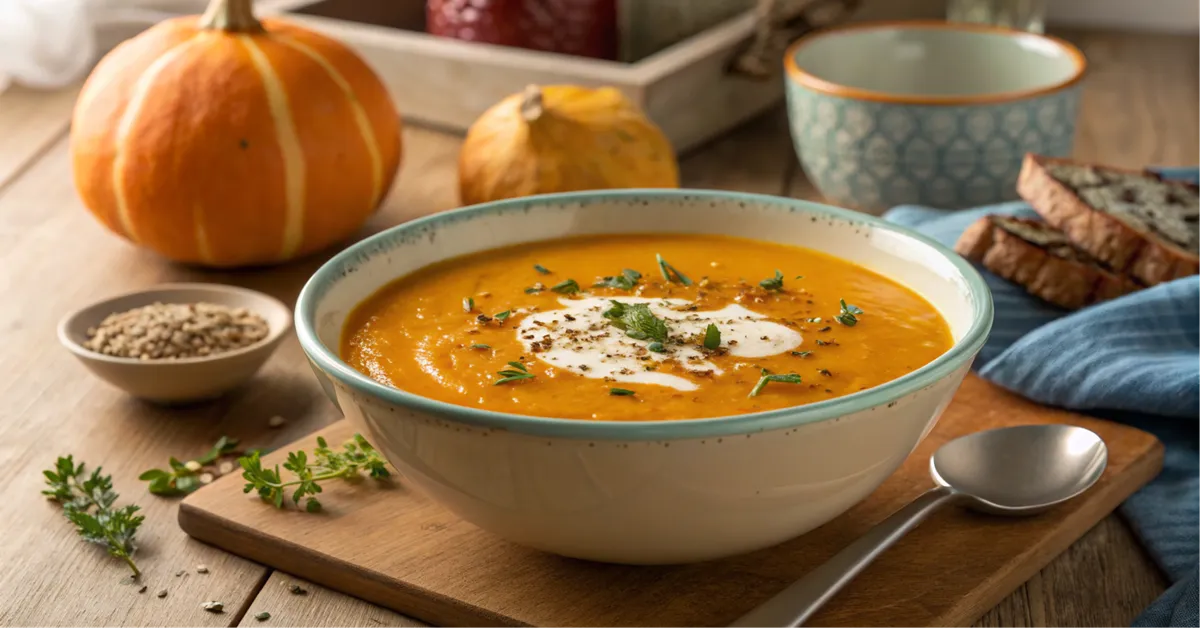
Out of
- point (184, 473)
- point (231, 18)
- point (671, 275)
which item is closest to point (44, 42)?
point (231, 18)

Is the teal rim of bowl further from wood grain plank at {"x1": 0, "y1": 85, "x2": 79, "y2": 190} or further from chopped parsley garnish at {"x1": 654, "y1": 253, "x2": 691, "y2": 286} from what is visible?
wood grain plank at {"x1": 0, "y1": 85, "x2": 79, "y2": 190}

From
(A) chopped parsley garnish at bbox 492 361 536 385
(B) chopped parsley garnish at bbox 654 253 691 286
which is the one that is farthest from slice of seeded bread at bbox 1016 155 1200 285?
(A) chopped parsley garnish at bbox 492 361 536 385

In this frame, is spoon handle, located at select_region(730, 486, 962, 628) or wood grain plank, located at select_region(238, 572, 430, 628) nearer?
spoon handle, located at select_region(730, 486, 962, 628)

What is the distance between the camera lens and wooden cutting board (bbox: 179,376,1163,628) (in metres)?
1.22

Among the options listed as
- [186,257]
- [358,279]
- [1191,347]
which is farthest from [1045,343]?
[186,257]

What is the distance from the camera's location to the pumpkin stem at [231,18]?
84.1 inches

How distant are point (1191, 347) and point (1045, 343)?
204 mm

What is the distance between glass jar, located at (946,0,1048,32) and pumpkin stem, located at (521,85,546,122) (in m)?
1.52

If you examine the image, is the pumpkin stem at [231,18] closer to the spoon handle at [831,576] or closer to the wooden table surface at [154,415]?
the wooden table surface at [154,415]

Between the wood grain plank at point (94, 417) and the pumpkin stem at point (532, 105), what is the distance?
33 centimetres

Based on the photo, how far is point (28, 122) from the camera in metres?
2.89

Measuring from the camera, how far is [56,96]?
3072 mm

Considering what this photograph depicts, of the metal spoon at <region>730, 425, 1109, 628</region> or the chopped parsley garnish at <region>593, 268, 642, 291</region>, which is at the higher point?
the chopped parsley garnish at <region>593, 268, 642, 291</region>

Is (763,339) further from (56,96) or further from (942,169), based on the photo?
(56,96)
